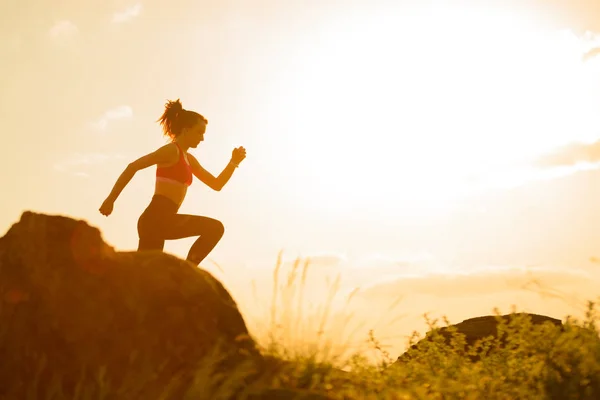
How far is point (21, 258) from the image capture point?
17.3ft

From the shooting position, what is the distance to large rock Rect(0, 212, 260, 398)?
4887 millimetres

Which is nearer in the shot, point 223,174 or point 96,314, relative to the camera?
point 96,314

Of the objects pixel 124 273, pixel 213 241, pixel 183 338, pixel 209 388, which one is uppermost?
pixel 213 241

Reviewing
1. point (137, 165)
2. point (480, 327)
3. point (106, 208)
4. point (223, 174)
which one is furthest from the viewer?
point (480, 327)

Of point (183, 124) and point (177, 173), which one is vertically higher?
point (183, 124)

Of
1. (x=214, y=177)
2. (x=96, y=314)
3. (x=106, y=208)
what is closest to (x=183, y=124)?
(x=214, y=177)

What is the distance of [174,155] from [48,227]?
7.58ft

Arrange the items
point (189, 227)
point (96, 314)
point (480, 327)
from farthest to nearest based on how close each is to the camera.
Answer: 1. point (480, 327)
2. point (189, 227)
3. point (96, 314)

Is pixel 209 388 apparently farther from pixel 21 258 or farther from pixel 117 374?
pixel 21 258

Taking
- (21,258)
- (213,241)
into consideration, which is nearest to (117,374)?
(21,258)

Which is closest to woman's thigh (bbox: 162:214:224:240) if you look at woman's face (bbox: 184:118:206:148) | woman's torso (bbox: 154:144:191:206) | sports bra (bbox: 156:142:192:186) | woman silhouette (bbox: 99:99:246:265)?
woman silhouette (bbox: 99:99:246:265)

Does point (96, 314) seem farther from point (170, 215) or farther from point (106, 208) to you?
point (170, 215)

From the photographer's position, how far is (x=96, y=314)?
16.7 feet

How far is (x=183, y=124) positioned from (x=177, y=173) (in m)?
0.77
